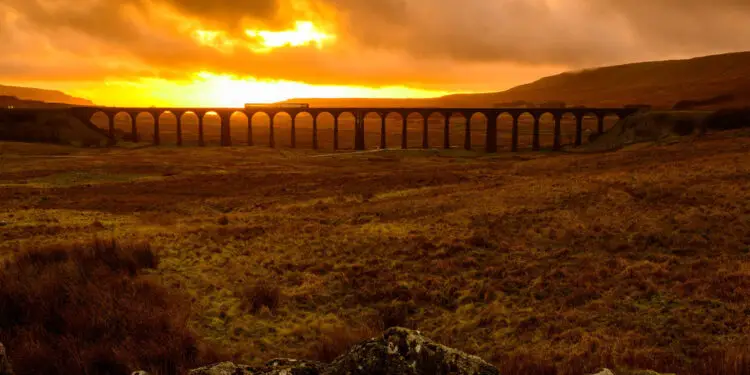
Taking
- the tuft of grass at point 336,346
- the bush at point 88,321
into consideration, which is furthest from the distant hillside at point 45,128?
the tuft of grass at point 336,346

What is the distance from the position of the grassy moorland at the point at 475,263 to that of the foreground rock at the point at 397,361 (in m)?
2.67

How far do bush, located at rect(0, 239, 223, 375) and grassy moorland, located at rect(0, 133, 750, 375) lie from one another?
83cm

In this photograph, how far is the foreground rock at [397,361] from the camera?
4.52m

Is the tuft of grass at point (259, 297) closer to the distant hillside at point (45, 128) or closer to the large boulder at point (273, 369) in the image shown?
the large boulder at point (273, 369)

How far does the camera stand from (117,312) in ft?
30.6

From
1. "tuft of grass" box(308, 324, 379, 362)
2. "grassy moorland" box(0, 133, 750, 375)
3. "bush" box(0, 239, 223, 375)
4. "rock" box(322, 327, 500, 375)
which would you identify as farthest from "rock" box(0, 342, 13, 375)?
"tuft of grass" box(308, 324, 379, 362)

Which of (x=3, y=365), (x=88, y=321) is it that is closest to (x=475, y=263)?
(x=88, y=321)

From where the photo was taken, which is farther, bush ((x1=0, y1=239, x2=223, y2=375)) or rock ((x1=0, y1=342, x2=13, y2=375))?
bush ((x1=0, y1=239, x2=223, y2=375))

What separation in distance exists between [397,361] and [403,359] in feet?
0.19

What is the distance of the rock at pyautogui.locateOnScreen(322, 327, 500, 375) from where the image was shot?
452cm

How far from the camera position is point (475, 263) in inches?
688

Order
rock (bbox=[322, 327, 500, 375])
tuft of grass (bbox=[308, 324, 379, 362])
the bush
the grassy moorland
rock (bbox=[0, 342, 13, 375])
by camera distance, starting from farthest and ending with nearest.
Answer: the grassy moorland < tuft of grass (bbox=[308, 324, 379, 362]) < the bush < rock (bbox=[0, 342, 13, 375]) < rock (bbox=[322, 327, 500, 375])

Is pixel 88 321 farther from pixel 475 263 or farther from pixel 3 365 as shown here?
pixel 475 263

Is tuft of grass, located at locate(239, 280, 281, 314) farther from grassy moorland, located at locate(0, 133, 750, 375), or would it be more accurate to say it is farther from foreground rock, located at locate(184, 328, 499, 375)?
foreground rock, located at locate(184, 328, 499, 375)
